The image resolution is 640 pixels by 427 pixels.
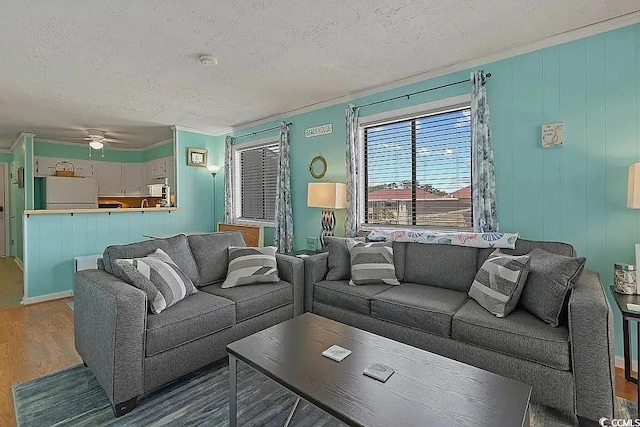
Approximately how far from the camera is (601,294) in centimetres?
190

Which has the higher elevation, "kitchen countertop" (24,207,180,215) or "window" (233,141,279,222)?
"window" (233,141,279,222)

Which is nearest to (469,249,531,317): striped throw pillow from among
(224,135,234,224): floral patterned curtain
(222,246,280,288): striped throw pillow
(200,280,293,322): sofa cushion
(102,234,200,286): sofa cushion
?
(200,280,293,322): sofa cushion

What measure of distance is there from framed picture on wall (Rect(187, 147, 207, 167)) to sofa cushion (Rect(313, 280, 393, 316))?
3904mm

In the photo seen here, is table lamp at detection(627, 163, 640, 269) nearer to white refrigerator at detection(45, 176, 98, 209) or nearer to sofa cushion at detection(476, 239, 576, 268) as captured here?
sofa cushion at detection(476, 239, 576, 268)

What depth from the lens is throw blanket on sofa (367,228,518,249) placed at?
2.70 meters

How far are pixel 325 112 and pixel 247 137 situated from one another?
5.85ft

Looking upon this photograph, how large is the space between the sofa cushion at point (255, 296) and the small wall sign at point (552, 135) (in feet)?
8.28

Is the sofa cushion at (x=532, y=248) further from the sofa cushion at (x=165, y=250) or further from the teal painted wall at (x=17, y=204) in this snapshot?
the teal painted wall at (x=17, y=204)

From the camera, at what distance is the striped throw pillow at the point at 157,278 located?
7.28 feet

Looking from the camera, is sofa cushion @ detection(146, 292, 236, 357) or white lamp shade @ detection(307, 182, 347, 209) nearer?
sofa cushion @ detection(146, 292, 236, 357)

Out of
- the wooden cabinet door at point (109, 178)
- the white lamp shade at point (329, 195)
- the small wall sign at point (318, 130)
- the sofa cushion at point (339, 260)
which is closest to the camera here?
the sofa cushion at point (339, 260)

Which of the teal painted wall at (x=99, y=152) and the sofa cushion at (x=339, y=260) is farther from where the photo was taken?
the teal painted wall at (x=99, y=152)

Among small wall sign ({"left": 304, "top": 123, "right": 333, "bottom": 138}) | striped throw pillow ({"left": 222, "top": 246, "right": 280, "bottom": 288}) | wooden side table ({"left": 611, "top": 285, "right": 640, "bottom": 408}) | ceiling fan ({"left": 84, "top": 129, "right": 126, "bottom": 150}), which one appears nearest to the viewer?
wooden side table ({"left": 611, "top": 285, "right": 640, "bottom": 408})

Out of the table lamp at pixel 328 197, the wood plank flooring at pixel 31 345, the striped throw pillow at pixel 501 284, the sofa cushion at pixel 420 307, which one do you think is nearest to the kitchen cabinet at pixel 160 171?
the wood plank flooring at pixel 31 345
